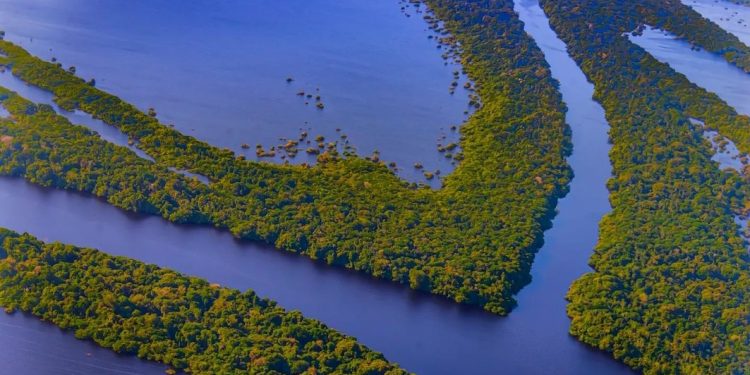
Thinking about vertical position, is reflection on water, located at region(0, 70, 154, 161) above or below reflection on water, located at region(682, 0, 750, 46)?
below

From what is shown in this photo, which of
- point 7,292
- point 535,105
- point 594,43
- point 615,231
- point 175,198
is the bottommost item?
point 7,292

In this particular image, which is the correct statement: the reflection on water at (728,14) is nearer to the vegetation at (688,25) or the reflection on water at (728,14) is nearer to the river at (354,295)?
the vegetation at (688,25)

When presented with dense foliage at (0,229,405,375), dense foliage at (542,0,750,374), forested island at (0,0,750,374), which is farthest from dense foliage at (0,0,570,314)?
dense foliage at (0,229,405,375)

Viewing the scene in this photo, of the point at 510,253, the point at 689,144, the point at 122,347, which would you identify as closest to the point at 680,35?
the point at 689,144

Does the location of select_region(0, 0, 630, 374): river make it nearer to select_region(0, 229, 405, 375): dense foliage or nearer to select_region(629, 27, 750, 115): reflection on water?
select_region(0, 229, 405, 375): dense foliage

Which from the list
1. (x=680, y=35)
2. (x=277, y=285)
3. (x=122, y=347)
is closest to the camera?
(x=122, y=347)

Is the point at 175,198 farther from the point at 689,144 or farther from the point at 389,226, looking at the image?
the point at 689,144

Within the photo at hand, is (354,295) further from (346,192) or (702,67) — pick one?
(702,67)
